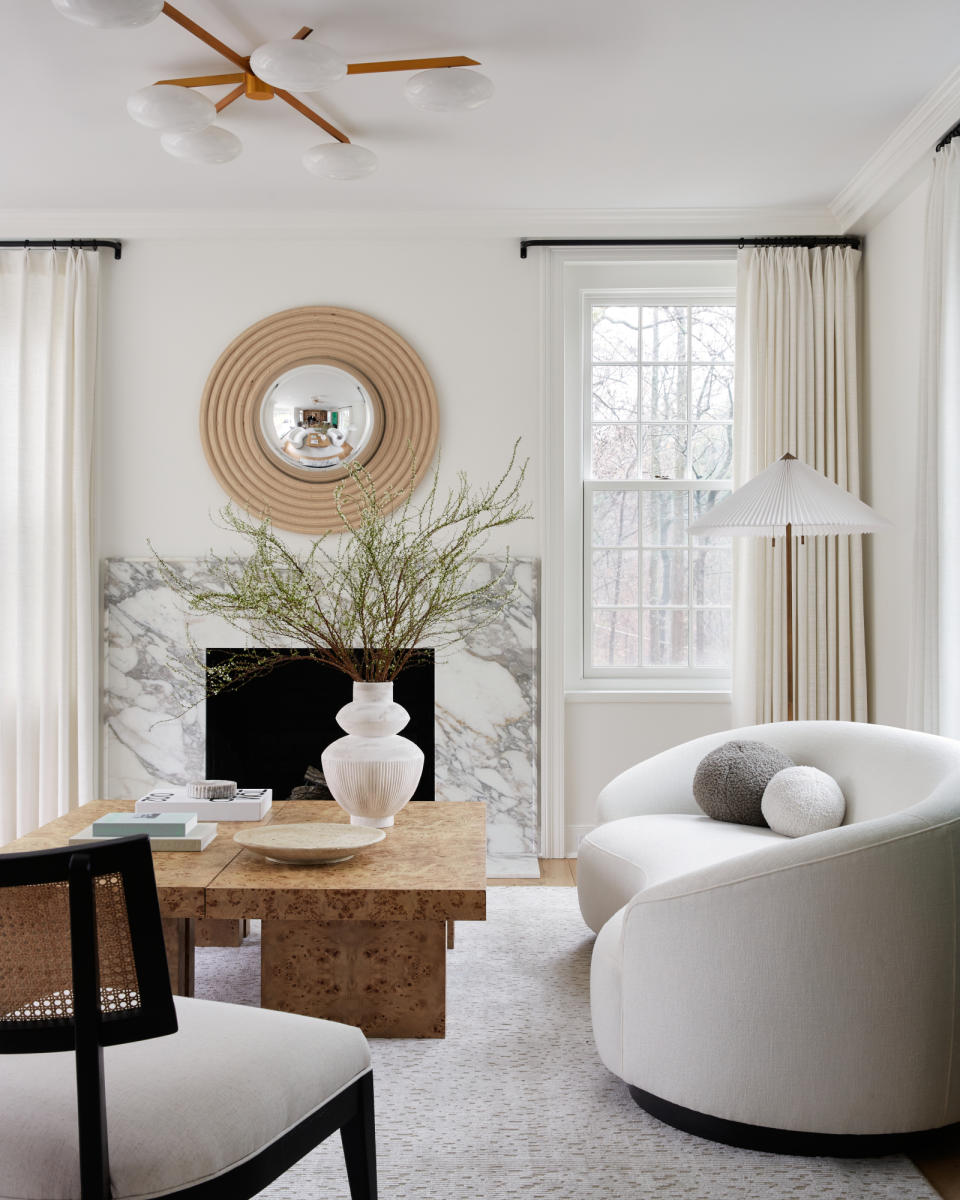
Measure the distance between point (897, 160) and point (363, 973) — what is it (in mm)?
3132

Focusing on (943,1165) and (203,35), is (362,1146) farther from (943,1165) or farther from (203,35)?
(203,35)

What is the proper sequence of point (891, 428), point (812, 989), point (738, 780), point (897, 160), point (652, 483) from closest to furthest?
point (812, 989) → point (738, 780) → point (897, 160) → point (891, 428) → point (652, 483)

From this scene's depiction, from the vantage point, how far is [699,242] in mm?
4340

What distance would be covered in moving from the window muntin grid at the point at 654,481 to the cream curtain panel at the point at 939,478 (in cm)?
113

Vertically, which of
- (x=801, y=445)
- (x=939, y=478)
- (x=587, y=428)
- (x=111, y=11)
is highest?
(x=111, y=11)

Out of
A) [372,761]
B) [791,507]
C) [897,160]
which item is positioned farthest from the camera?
[897,160]

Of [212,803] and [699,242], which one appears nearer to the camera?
[212,803]

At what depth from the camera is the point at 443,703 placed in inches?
169

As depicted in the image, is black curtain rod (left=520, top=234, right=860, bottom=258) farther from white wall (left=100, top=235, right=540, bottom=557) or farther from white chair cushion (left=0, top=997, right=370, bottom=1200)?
white chair cushion (left=0, top=997, right=370, bottom=1200)

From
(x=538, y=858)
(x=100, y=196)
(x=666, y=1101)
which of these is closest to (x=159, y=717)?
(x=538, y=858)

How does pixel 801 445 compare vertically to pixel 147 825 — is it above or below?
above

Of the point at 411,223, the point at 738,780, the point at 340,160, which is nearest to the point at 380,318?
the point at 411,223

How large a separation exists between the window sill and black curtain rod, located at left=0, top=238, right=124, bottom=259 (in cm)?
265

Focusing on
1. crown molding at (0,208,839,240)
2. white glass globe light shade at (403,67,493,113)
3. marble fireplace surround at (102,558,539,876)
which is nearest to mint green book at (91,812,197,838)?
marble fireplace surround at (102,558,539,876)
